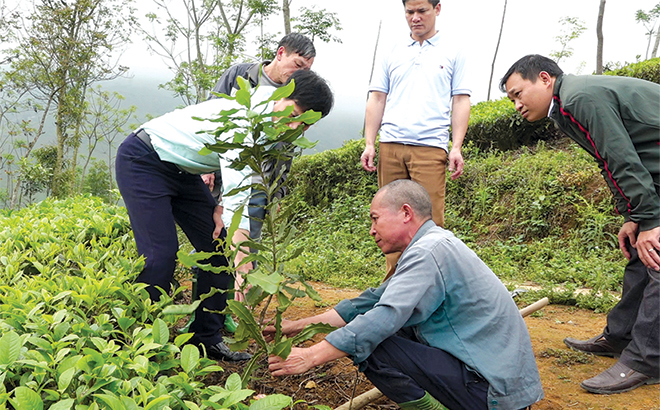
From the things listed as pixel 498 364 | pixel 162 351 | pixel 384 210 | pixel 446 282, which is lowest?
pixel 498 364

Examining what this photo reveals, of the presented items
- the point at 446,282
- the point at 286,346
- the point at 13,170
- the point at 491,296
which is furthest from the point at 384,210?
the point at 13,170

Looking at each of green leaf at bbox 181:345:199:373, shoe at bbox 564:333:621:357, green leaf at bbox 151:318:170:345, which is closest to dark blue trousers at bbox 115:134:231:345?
green leaf at bbox 151:318:170:345

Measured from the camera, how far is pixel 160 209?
2480 millimetres

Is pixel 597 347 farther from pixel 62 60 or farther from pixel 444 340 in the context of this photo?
pixel 62 60

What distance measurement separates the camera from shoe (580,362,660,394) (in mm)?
2480

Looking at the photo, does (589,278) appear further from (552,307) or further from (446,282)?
(446,282)

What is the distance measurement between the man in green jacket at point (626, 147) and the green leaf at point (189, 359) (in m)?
2.02

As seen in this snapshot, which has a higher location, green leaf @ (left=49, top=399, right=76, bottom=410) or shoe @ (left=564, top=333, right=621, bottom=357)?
green leaf @ (left=49, top=399, right=76, bottom=410)

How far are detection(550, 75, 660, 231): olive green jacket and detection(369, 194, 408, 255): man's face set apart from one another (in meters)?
1.08

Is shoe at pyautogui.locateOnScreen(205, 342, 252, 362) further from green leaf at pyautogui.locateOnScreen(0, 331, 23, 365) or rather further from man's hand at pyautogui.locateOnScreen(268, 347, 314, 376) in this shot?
green leaf at pyautogui.locateOnScreen(0, 331, 23, 365)

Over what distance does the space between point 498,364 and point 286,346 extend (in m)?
0.81

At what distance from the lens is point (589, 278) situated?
447 cm

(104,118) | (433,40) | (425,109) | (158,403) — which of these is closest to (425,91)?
(425,109)

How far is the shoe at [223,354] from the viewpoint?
2770 millimetres
